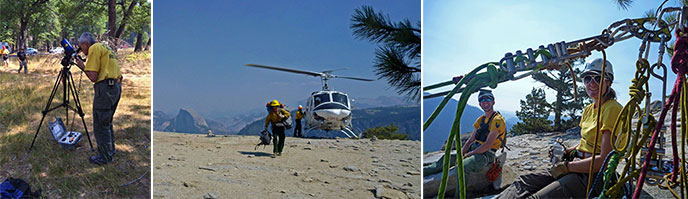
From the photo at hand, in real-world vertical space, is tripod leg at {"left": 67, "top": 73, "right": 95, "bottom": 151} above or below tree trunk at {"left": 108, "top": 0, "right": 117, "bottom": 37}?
below

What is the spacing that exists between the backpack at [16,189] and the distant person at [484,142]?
2.43 metres

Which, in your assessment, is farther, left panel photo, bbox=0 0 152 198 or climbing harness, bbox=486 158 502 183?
left panel photo, bbox=0 0 152 198

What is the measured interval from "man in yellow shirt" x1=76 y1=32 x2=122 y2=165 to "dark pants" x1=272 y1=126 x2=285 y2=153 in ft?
4.66

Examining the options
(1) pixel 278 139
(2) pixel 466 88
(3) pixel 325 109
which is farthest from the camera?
(3) pixel 325 109

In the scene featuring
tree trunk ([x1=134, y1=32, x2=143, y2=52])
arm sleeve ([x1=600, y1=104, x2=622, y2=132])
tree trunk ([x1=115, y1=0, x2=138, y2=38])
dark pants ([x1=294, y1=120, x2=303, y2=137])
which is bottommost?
dark pants ([x1=294, y1=120, x2=303, y2=137])

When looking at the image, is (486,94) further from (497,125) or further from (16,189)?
(16,189)

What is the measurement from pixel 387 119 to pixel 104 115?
10.6 feet

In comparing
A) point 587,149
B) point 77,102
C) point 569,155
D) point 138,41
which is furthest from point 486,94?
point 77,102

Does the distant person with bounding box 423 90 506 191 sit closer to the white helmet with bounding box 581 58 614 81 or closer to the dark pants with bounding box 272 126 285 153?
the white helmet with bounding box 581 58 614 81

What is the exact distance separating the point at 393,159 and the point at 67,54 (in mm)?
3073

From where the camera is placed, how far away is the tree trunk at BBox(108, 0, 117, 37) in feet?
9.11

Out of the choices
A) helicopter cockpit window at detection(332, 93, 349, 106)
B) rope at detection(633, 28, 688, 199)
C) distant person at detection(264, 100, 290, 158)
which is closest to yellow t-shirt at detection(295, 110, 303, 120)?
helicopter cockpit window at detection(332, 93, 349, 106)

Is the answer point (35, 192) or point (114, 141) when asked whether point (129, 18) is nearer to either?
point (114, 141)

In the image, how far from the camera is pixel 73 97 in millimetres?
2752
